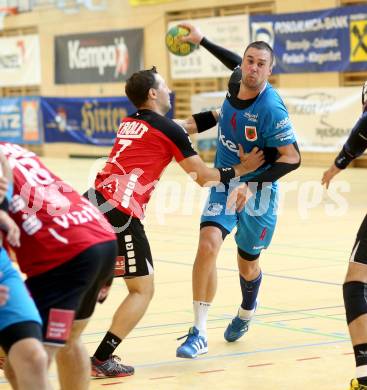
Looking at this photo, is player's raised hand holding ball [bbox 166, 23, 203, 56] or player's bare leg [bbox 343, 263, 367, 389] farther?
player's raised hand holding ball [bbox 166, 23, 203, 56]

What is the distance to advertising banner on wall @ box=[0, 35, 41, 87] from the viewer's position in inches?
1129

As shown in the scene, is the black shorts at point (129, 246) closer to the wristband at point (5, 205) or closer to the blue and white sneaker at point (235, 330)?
the blue and white sneaker at point (235, 330)

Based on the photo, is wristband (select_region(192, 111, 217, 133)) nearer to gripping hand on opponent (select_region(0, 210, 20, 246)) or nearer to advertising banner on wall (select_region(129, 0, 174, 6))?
gripping hand on opponent (select_region(0, 210, 20, 246))

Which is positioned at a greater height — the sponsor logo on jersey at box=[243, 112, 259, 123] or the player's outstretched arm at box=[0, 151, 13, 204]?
the sponsor logo on jersey at box=[243, 112, 259, 123]

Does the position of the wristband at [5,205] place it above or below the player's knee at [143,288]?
above

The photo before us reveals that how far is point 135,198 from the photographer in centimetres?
617

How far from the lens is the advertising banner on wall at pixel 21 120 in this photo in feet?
91.9

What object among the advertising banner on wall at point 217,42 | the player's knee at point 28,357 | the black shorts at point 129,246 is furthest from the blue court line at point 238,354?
the advertising banner on wall at point 217,42

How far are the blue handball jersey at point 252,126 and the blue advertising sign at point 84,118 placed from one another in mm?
17796

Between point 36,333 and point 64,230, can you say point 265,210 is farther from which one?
point 36,333

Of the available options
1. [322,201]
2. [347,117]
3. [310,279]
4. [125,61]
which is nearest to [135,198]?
[310,279]

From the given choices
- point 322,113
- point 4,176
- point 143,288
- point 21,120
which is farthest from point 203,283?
point 21,120

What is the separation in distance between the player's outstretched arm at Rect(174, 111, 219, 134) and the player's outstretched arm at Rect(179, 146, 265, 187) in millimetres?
501

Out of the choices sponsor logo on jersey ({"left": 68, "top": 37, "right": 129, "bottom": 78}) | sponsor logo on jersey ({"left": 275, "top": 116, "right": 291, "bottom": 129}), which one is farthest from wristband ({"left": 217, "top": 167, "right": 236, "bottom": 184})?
sponsor logo on jersey ({"left": 68, "top": 37, "right": 129, "bottom": 78})
